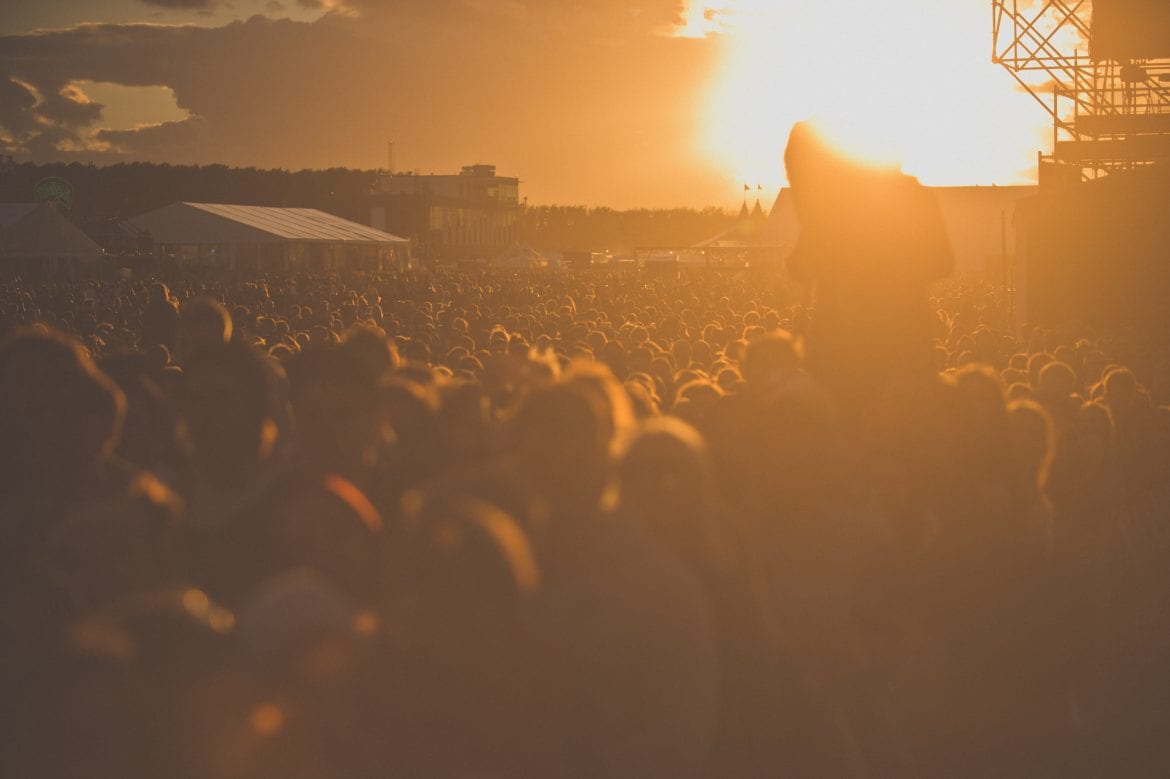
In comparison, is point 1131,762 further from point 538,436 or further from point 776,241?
point 776,241

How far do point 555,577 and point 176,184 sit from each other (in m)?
169

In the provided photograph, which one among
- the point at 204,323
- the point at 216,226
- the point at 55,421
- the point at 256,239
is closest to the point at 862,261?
the point at 204,323

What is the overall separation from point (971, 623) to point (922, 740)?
1.73 feet

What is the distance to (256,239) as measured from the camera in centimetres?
6694

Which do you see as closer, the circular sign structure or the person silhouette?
the person silhouette

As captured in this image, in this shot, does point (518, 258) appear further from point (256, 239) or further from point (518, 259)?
point (256, 239)

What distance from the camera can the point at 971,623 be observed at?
5879mm

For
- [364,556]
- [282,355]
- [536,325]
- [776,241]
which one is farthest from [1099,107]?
[776,241]

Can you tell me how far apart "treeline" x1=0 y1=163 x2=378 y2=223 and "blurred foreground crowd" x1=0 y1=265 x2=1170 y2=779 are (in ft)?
465

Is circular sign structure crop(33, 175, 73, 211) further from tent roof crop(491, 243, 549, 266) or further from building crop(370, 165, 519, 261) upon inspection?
tent roof crop(491, 243, 549, 266)

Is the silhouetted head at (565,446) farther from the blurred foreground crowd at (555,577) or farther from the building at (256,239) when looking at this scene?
the building at (256,239)

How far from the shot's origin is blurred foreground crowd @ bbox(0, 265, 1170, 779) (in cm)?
355

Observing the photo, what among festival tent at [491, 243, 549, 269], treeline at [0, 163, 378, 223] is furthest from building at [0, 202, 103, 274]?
treeline at [0, 163, 378, 223]

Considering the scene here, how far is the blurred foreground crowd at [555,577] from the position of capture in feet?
11.7
